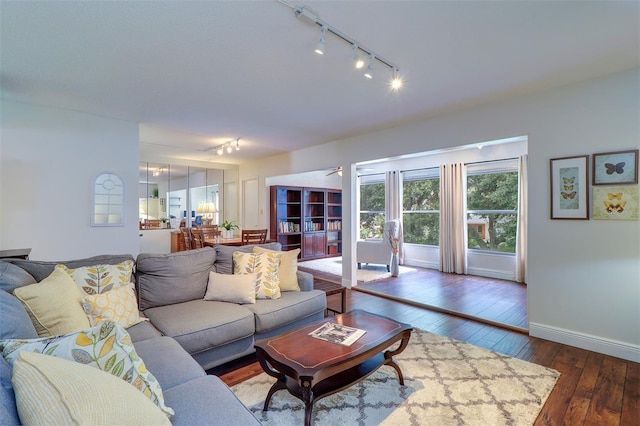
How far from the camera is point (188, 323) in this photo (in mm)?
2162

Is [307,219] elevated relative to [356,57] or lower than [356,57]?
lower

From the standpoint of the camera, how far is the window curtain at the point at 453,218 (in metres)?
5.97

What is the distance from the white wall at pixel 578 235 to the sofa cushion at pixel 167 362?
3286 mm

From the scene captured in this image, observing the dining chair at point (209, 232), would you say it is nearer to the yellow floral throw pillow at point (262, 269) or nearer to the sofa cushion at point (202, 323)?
the yellow floral throw pillow at point (262, 269)

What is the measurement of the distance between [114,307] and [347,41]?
2.47 metres

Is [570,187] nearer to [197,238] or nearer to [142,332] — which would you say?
[142,332]

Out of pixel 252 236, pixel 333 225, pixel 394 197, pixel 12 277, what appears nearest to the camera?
pixel 12 277

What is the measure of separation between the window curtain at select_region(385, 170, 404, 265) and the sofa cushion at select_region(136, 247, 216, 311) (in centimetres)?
516

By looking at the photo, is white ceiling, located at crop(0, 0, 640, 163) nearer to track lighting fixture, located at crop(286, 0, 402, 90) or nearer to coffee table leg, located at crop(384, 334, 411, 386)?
track lighting fixture, located at crop(286, 0, 402, 90)

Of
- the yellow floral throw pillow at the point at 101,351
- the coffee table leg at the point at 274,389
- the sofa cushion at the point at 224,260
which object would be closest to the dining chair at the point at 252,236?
the sofa cushion at the point at 224,260

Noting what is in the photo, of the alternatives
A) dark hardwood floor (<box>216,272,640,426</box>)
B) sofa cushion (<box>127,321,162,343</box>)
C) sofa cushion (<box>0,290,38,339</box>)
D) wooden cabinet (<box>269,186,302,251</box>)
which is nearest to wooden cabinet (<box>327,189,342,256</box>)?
wooden cabinet (<box>269,186,302,251</box>)

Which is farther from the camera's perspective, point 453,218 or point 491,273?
point 453,218

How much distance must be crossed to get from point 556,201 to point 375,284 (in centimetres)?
288

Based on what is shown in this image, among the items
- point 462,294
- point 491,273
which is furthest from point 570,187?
point 491,273
